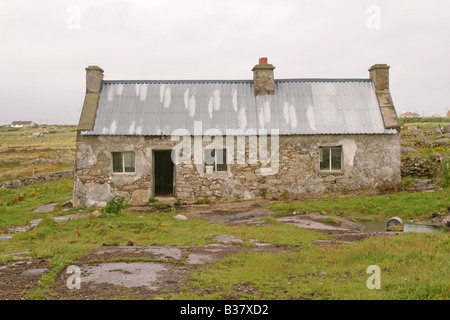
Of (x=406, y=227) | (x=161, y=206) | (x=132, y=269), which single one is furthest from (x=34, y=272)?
(x=406, y=227)

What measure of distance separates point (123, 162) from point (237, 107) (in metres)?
6.06

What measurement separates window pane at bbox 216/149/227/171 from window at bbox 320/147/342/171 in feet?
14.9

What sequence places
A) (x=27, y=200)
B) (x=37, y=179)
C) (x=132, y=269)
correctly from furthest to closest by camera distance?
1. (x=37, y=179)
2. (x=27, y=200)
3. (x=132, y=269)

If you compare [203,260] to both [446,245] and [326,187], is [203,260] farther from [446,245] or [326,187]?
[326,187]

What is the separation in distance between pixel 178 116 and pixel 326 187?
774 cm

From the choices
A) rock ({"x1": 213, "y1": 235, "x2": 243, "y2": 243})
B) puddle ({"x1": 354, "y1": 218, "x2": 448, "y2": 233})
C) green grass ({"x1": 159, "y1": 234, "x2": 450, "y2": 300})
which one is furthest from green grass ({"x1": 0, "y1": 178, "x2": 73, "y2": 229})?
puddle ({"x1": 354, "y1": 218, "x2": 448, "y2": 233})

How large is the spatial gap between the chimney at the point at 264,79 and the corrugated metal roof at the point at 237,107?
1.12 ft

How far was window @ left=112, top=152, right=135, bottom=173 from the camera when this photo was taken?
19.0 m

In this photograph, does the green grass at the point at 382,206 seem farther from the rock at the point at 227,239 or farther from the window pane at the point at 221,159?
the rock at the point at 227,239

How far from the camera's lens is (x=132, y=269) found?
26.9 feet

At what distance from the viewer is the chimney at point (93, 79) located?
19984 mm
